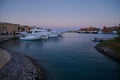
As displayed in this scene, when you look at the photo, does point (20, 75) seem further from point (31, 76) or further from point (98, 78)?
point (98, 78)

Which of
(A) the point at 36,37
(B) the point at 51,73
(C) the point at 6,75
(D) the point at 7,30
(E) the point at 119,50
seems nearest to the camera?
(C) the point at 6,75

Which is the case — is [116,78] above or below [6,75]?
below

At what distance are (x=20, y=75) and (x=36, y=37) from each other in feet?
134

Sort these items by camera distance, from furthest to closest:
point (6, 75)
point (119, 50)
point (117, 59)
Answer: point (119, 50), point (117, 59), point (6, 75)

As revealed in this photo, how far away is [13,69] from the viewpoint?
40.9 feet

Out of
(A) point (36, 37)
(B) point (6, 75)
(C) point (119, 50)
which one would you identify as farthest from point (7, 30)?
Result: (B) point (6, 75)

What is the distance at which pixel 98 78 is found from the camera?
41.7 ft

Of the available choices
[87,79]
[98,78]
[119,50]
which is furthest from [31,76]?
[119,50]

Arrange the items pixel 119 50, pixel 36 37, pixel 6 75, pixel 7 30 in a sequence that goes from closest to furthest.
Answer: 1. pixel 6 75
2. pixel 119 50
3. pixel 36 37
4. pixel 7 30

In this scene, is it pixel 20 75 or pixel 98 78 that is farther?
pixel 98 78

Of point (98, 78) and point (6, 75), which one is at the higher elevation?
point (6, 75)

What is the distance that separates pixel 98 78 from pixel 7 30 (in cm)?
6535

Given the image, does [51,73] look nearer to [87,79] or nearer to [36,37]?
[87,79]

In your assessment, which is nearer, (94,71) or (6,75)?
(6,75)
